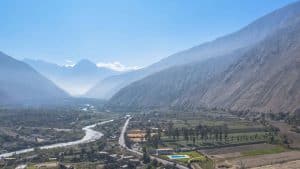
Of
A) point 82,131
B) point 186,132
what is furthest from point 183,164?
point 82,131

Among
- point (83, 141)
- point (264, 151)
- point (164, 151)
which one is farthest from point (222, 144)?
point (83, 141)

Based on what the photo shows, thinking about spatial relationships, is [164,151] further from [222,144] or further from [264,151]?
[264,151]

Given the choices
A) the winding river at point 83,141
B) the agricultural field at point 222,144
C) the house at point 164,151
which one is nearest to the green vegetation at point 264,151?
the agricultural field at point 222,144

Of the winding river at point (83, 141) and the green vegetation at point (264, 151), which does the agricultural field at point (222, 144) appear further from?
the winding river at point (83, 141)

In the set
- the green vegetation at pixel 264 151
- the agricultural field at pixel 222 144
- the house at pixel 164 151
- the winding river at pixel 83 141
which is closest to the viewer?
the agricultural field at pixel 222 144

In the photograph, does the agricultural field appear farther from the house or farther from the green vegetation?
the house

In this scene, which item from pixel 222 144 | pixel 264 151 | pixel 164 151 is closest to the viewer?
pixel 264 151

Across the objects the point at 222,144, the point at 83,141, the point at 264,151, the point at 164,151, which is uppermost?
the point at 222,144

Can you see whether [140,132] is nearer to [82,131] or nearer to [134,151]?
[82,131]

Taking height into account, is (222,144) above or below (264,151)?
above

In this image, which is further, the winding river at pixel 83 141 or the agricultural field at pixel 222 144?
the winding river at pixel 83 141

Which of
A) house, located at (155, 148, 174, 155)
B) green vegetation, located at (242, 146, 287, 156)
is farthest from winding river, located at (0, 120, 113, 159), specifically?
green vegetation, located at (242, 146, 287, 156)
